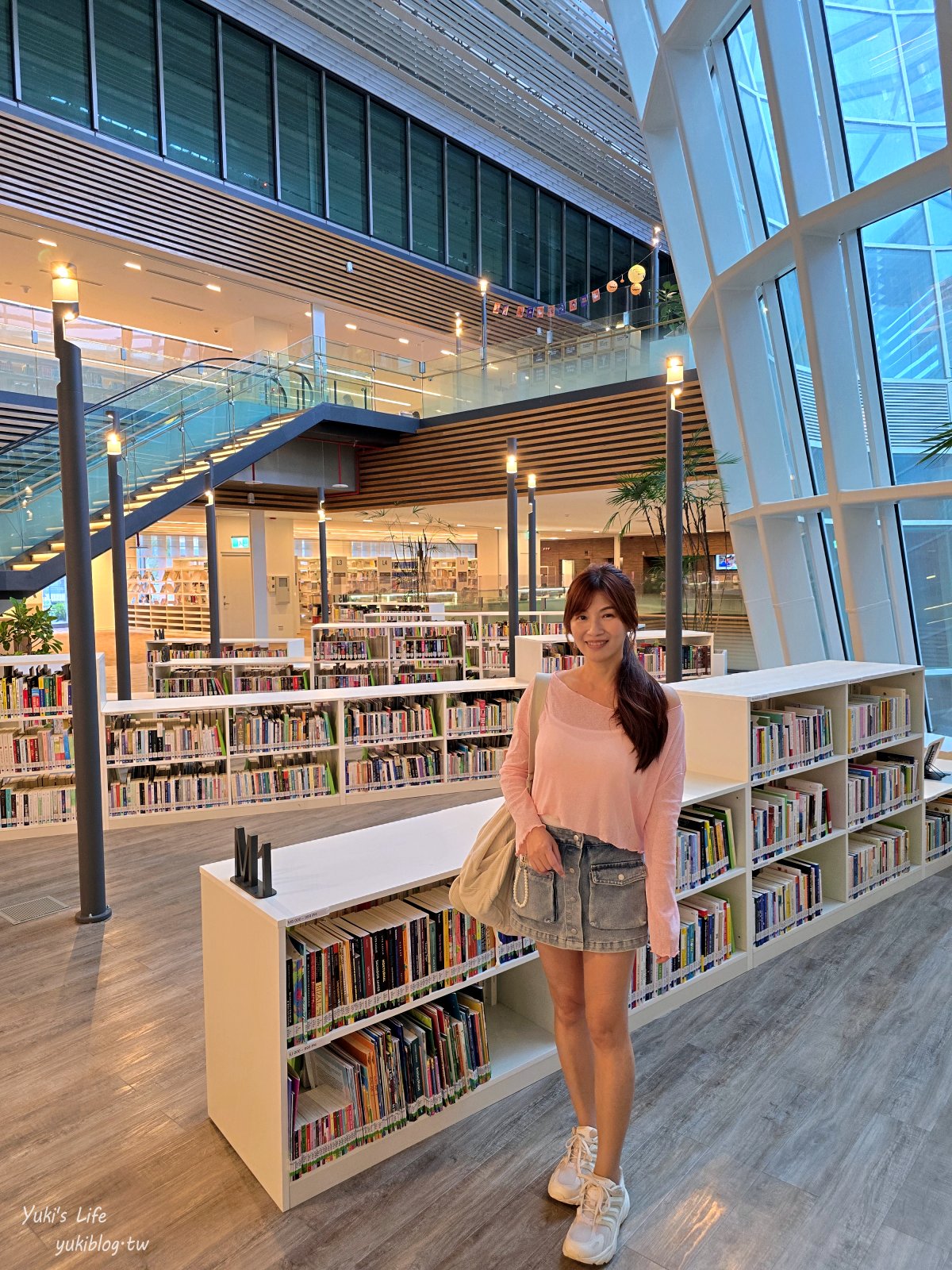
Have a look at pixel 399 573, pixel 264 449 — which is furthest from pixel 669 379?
pixel 399 573

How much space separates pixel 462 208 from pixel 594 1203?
16.7 m

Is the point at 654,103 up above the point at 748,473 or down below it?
above

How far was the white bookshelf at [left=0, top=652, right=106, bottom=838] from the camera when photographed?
18.8 ft

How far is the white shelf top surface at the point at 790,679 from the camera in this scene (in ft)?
12.6

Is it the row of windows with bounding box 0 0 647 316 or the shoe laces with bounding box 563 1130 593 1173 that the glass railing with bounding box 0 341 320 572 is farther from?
→ the shoe laces with bounding box 563 1130 593 1173

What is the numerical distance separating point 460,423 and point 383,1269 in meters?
14.2

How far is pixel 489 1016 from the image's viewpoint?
3.06 metres

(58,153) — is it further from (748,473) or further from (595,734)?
(595,734)

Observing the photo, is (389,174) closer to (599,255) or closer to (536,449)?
(536,449)

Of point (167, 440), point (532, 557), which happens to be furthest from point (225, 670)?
point (532, 557)

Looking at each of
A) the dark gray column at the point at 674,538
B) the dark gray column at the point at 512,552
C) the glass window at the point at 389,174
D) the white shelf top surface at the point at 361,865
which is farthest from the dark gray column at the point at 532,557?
the white shelf top surface at the point at 361,865

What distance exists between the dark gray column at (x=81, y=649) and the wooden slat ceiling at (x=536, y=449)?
7.25 meters

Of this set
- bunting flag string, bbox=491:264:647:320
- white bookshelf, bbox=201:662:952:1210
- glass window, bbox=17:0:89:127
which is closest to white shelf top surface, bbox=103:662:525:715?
white bookshelf, bbox=201:662:952:1210

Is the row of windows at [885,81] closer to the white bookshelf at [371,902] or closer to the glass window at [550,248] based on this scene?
the white bookshelf at [371,902]
